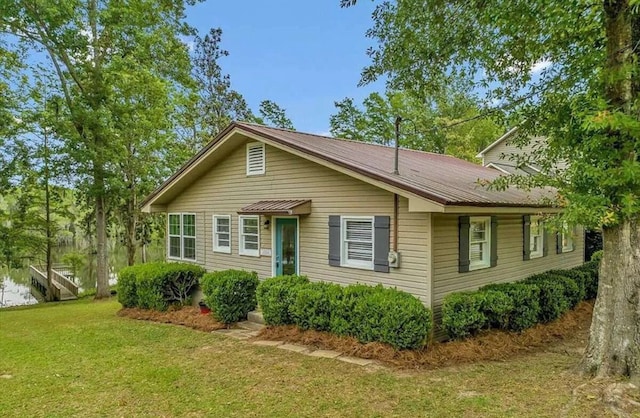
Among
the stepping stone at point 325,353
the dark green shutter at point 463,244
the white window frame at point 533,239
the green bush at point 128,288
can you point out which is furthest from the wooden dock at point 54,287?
the white window frame at point 533,239

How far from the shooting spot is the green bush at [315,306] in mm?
7387

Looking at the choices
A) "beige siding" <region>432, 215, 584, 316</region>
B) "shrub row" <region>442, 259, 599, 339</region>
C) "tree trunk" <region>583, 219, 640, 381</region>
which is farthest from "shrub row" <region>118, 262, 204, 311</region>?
"tree trunk" <region>583, 219, 640, 381</region>

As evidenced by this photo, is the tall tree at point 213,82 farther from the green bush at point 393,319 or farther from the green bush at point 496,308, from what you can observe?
the green bush at point 496,308

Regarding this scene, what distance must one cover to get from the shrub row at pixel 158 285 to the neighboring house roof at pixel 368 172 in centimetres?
241

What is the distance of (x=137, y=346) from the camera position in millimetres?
7684

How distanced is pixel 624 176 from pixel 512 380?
2.86 m

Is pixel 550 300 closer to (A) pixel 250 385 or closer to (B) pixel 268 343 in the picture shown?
(B) pixel 268 343

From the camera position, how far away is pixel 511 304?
7379mm

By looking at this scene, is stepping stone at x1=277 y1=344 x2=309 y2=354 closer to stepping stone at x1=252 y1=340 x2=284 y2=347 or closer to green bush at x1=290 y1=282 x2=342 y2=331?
stepping stone at x1=252 y1=340 x2=284 y2=347

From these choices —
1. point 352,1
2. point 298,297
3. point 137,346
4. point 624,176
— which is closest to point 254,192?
point 298,297

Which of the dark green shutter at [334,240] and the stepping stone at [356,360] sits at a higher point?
the dark green shutter at [334,240]

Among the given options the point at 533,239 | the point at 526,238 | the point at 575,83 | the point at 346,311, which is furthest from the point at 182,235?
the point at 575,83

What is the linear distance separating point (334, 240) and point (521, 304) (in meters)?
3.59

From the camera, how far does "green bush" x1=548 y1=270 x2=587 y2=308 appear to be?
9266 millimetres
